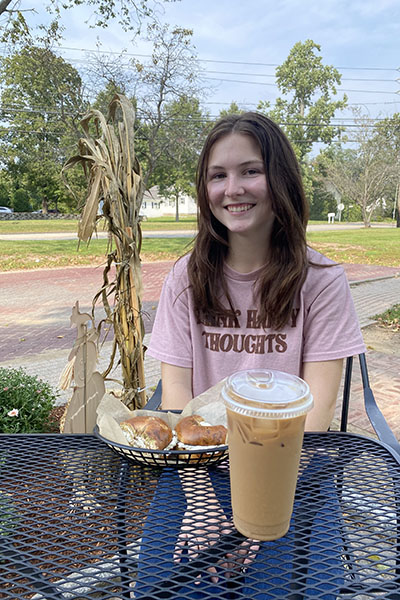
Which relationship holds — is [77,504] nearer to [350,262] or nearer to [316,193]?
[350,262]

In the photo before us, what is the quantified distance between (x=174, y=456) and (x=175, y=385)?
652mm

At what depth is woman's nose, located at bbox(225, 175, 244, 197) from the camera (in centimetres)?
169

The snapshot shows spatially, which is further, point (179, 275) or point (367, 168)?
point (367, 168)

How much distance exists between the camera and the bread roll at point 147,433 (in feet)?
3.88

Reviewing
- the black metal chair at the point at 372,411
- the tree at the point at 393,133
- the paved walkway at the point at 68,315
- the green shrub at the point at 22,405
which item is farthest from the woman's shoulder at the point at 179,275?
the tree at the point at 393,133

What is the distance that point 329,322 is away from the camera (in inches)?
66.9

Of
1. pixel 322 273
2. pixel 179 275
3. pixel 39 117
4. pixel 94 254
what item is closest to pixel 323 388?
pixel 322 273

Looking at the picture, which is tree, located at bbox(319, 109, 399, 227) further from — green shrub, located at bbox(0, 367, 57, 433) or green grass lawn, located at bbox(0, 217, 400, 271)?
green shrub, located at bbox(0, 367, 57, 433)

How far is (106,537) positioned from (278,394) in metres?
0.50

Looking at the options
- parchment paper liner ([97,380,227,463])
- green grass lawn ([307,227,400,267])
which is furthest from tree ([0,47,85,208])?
green grass lawn ([307,227,400,267])

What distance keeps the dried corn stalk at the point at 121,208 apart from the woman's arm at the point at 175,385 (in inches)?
22.5

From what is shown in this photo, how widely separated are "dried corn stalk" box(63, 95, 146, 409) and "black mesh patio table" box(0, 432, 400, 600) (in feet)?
3.23

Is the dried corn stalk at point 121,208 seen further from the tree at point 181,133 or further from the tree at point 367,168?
the tree at point 367,168

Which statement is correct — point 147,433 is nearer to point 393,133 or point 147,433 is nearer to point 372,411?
point 372,411
